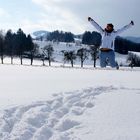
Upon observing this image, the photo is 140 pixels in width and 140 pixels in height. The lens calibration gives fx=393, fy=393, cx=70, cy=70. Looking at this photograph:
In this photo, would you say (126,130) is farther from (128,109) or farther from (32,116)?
(32,116)

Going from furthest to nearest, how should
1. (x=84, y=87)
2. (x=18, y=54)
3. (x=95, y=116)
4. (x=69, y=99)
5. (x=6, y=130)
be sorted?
(x=18, y=54), (x=84, y=87), (x=69, y=99), (x=95, y=116), (x=6, y=130)

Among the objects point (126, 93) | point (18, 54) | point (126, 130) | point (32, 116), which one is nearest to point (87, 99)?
point (126, 93)

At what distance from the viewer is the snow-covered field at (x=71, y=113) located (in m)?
6.86

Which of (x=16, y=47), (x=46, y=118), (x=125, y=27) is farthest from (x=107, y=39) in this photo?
(x=16, y=47)

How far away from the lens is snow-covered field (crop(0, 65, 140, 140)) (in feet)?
22.5

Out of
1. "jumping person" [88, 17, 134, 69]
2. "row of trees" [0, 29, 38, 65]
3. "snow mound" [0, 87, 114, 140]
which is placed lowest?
"snow mound" [0, 87, 114, 140]

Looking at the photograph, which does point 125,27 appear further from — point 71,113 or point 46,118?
point 46,118

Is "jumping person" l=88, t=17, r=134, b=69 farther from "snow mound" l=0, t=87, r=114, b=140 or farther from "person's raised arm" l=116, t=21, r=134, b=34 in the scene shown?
"snow mound" l=0, t=87, r=114, b=140

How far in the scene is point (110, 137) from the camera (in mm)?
6484

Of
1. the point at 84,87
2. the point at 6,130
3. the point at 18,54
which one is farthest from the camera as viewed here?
the point at 18,54

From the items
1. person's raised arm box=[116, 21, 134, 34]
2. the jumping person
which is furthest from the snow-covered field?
the jumping person

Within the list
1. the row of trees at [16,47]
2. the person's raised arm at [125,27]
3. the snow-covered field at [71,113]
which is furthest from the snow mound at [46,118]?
the row of trees at [16,47]

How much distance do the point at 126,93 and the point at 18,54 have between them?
103 m

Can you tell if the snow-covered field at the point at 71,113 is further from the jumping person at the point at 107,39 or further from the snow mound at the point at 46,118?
the jumping person at the point at 107,39
